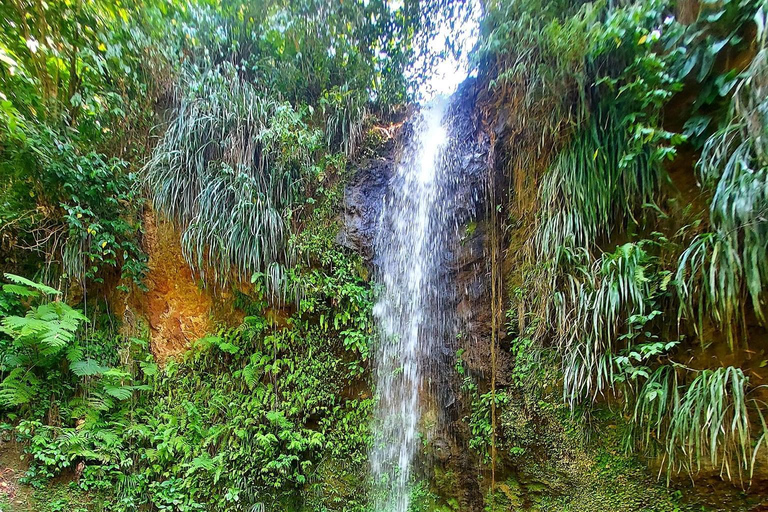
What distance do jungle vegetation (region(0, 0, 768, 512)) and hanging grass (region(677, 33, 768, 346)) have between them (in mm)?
16

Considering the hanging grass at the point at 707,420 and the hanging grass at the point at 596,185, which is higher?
the hanging grass at the point at 596,185

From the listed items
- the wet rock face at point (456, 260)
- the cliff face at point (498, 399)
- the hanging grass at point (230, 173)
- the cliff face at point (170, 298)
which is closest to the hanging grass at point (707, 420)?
the cliff face at point (498, 399)

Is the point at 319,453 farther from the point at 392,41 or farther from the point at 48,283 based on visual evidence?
the point at 392,41

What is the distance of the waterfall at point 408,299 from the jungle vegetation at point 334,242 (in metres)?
0.23

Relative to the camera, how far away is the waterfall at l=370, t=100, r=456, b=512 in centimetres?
342

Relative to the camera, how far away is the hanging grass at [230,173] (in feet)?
12.6

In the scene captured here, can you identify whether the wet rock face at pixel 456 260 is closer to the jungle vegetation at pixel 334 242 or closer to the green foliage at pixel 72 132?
the jungle vegetation at pixel 334 242

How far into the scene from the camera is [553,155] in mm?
2771

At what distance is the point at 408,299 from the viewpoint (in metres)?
3.83

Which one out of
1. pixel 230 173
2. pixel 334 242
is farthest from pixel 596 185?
pixel 230 173

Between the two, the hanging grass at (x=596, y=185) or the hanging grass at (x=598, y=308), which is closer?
the hanging grass at (x=598, y=308)

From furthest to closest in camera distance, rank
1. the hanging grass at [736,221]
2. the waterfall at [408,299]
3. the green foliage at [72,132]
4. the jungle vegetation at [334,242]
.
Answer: the green foliage at [72,132] → the waterfall at [408,299] → the jungle vegetation at [334,242] → the hanging grass at [736,221]

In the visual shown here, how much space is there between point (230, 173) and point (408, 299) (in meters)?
2.45

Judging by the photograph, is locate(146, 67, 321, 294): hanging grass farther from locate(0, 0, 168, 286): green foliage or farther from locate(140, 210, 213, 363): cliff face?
locate(0, 0, 168, 286): green foliage
